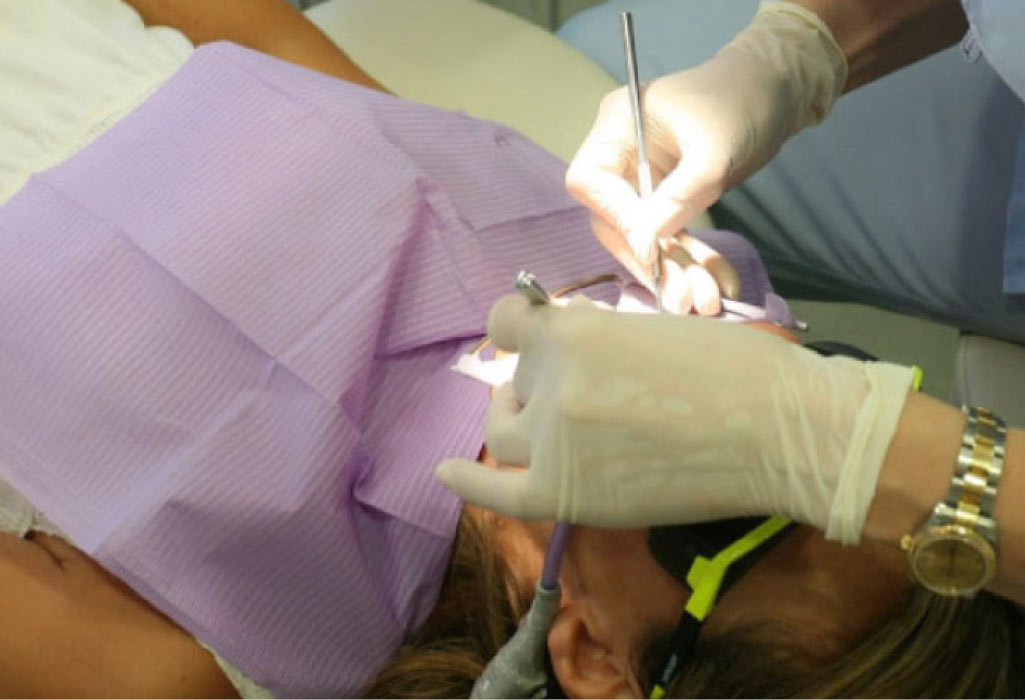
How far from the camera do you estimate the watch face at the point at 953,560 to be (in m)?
0.78

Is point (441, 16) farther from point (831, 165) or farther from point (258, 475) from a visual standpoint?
point (258, 475)

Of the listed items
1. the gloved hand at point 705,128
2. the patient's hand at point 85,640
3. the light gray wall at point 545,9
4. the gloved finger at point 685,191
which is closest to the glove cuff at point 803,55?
the gloved hand at point 705,128

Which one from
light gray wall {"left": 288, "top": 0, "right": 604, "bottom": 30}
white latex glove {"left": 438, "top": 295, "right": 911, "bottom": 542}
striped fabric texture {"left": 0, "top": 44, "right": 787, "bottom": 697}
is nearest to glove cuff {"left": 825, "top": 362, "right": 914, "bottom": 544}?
white latex glove {"left": 438, "top": 295, "right": 911, "bottom": 542}

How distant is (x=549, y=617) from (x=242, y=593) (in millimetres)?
293

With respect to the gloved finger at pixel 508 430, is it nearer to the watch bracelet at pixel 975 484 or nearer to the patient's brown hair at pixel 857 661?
the patient's brown hair at pixel 857 661

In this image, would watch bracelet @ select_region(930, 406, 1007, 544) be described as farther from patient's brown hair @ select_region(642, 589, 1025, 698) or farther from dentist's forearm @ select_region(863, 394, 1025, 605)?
patient's brown hair @ select_region(642, 589, 1025, 698)

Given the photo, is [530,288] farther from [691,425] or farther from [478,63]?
[478,63]

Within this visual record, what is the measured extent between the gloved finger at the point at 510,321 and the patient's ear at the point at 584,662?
0.28 m

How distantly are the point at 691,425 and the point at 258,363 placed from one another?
46 cm

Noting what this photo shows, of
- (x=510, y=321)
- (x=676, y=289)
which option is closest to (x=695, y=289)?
(x=676, y=289)

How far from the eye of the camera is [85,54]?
4.23 feet

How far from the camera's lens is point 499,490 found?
0.87 m

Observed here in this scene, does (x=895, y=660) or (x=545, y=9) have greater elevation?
(x=545, y=9)

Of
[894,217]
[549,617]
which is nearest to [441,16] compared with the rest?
[894,217]
